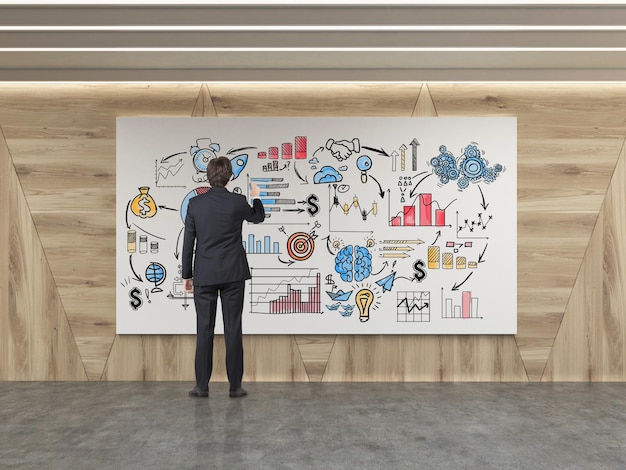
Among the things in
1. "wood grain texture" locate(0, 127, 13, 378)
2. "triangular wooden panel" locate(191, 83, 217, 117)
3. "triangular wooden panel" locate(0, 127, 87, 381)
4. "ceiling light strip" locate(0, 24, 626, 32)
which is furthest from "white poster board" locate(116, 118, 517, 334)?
"ceiling light strip" locate(0, 24, 626, 32)

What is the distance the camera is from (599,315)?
5.45m

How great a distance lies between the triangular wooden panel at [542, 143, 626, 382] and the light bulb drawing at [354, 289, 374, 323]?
1663 millimetres

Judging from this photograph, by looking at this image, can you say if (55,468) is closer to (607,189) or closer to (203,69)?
(203,69)

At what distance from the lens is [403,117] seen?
5.43 metres

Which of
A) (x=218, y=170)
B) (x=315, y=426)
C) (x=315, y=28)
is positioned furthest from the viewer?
(x=218, y=170)

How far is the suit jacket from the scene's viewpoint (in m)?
4.58

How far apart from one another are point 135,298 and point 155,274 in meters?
0.27

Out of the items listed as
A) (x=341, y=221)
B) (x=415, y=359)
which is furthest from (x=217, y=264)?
(x=415, y=359)

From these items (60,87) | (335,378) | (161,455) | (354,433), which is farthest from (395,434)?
(60,87)

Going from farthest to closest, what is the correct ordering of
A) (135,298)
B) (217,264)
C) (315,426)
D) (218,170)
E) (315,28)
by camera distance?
(135,298) → (218,170) → (217,264) → (315,28) → (315,426)

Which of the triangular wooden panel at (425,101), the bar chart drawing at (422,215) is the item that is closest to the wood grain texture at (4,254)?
the bar chart drawing at (422,215)

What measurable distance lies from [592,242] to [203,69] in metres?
3.67

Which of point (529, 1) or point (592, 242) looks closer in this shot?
point (529, 1)

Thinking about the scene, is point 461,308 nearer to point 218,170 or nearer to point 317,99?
point 317,99
